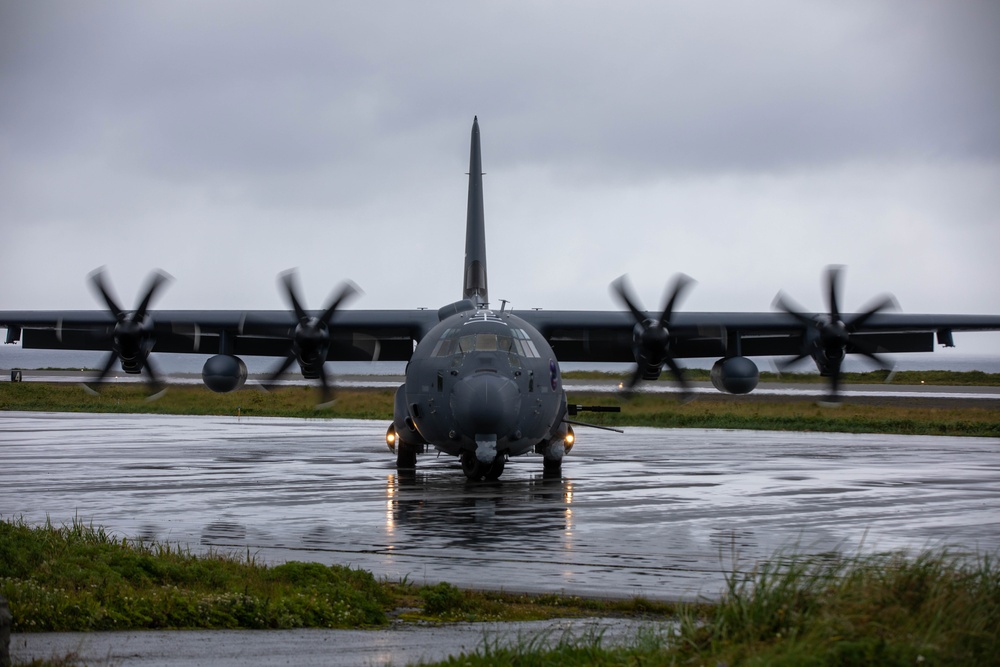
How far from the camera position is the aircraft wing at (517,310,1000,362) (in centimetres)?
2700

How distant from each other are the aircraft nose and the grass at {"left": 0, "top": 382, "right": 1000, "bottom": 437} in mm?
A: 14053

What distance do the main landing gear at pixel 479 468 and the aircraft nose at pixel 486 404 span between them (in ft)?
5.02

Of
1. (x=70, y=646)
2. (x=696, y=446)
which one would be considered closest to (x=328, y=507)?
(x=70, y=646)

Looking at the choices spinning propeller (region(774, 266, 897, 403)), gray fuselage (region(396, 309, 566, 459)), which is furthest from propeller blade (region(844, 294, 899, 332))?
gray fuselage (region(396, 309, 566, 459))

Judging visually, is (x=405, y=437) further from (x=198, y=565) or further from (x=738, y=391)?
(x=198, y=565)

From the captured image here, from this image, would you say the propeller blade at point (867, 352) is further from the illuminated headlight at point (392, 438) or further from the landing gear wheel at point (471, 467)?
the illuminated headlight at point (392, 438)

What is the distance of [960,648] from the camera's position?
598 cm

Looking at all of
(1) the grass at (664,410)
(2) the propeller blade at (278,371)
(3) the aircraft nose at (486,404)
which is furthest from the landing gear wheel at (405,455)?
(1) the grass at (664,410)

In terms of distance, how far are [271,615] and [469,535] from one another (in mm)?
5554

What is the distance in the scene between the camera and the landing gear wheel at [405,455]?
965 inches

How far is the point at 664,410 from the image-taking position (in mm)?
48750

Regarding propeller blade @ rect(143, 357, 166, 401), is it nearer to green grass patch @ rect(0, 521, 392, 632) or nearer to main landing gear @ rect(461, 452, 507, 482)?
main landing gear @ rect(461, 452, 507, 482)

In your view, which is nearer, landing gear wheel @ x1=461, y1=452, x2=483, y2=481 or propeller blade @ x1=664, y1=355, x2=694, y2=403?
landing gear wheel @ x1=461, y1=452, x2=483, y2=481

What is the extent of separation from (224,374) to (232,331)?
2217 mm
